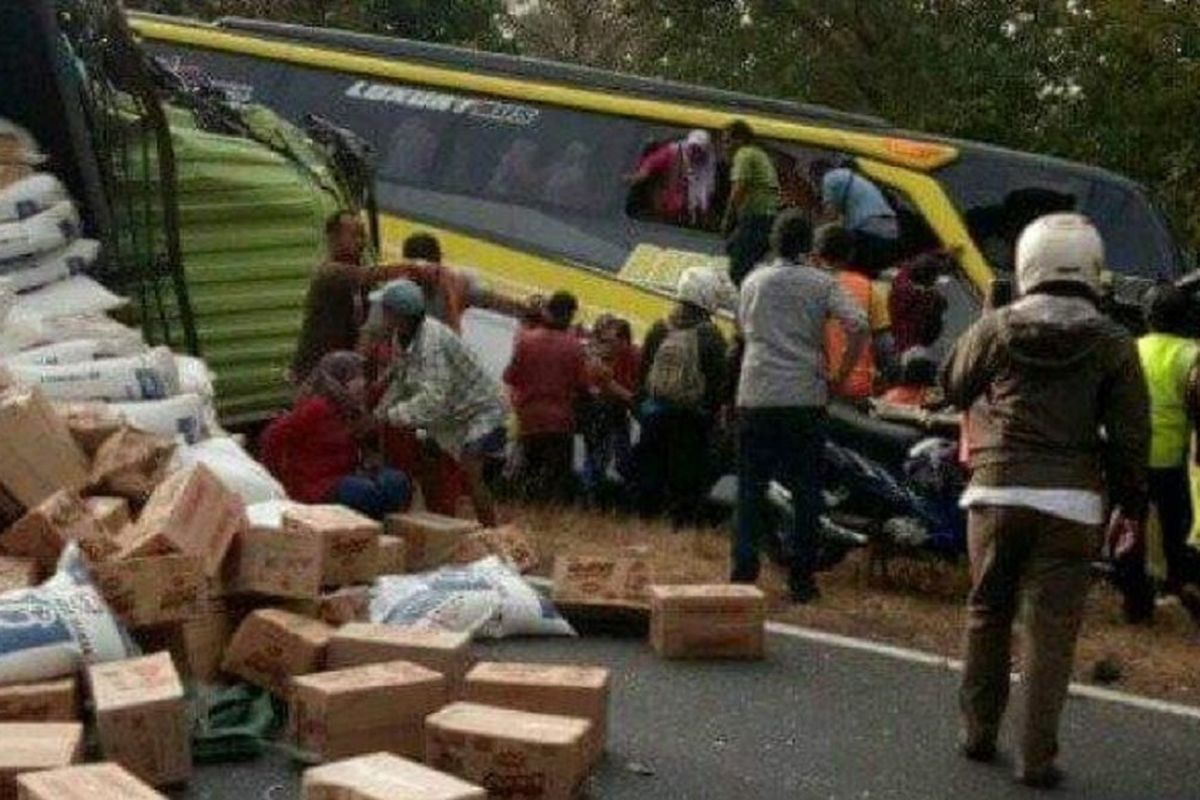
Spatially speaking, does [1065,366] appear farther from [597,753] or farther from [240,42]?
[240,42]

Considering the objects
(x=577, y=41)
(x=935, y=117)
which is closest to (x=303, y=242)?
(x=935, y=117)

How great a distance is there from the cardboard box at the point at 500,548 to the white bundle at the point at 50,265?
2.28 m

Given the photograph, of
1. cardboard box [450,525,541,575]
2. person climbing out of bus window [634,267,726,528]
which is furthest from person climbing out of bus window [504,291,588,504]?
cardboard box [450,525,541,575]

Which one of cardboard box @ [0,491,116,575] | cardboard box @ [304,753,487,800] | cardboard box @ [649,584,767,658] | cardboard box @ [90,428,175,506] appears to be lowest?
cardboard box @ [649,584,767,658]

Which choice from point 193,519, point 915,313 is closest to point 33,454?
point 193,519

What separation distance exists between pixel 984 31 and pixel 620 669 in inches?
675

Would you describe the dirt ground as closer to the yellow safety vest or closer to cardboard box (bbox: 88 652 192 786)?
the yellow safety vest

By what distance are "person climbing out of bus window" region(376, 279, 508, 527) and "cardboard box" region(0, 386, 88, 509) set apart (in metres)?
2.25

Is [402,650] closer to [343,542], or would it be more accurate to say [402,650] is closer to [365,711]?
[365,711]

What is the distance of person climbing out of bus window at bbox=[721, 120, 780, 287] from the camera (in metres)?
13.8

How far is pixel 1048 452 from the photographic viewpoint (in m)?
6.64

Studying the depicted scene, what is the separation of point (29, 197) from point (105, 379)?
1.42 m

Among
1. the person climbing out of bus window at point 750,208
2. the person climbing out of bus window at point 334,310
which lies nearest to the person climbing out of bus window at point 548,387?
the person climbing out of bus window at point 334,310

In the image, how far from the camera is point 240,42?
17.6 metres
